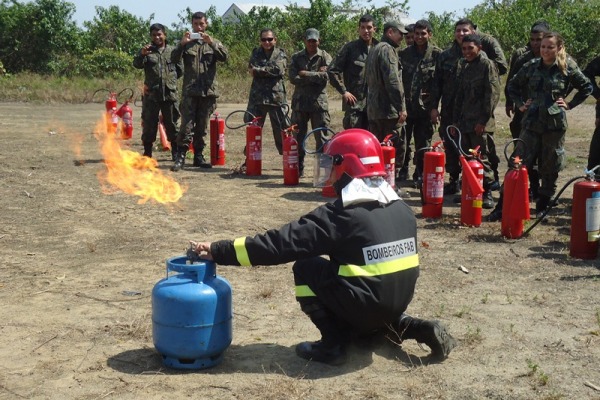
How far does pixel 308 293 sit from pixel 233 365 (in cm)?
70

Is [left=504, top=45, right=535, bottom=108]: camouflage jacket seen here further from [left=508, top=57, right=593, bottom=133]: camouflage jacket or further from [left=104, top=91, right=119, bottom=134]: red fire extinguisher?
[left=104, top=91, right=119, bottom=134]: red fire extinguisher

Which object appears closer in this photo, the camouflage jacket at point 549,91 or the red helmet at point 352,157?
the red helmet at point 352,157

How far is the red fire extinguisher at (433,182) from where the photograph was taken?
31.2 ft

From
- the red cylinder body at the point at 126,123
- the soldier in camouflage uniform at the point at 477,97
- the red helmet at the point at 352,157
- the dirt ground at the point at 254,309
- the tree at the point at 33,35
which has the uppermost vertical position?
the tree at the point at 33,35

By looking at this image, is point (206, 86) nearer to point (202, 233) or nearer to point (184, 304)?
point (202, 233)

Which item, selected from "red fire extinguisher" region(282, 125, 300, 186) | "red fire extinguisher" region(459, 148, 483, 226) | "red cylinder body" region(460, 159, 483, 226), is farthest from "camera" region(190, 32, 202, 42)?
"red cylinder body" region(460, 159, 483, 226)

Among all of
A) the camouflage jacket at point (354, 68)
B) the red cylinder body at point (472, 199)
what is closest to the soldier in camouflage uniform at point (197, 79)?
the camouflage jacket at point (354, 68)

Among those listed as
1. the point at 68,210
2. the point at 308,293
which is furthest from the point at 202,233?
the point at 308,293

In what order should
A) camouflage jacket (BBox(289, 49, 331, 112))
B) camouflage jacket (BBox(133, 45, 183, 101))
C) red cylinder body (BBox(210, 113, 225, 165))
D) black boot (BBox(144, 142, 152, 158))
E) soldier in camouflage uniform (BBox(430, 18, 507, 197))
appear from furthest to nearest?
black boot (BBox(144, 142, 152, 158)), red cylinder body (BBox(210, 113, 225, 165)), camouflage jacket (BBox(133, 45, 183, 101)), camouflage jacket (BBox(289, 49, 331, 112)), soldier in camouflage uniform (BBox(430, 18, 507, 197))

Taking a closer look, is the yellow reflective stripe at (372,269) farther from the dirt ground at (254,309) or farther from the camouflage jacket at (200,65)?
the camouflage jacket at (200,65)

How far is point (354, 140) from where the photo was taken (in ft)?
17.1

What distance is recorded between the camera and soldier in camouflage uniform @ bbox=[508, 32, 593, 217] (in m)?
9.24

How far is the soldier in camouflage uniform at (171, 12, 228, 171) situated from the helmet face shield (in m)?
7.86

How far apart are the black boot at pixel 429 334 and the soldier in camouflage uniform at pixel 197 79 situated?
332 inches
